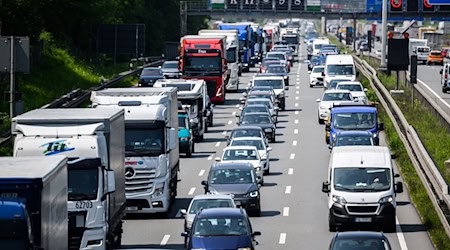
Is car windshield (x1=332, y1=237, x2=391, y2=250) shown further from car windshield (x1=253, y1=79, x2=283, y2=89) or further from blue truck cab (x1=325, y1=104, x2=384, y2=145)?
car windshield (x1=253, y1=79, x2=283, y2=89)

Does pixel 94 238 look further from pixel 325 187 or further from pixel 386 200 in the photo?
pixel 386 200

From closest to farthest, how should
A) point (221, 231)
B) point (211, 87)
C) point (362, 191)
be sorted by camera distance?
point (221, 231), point (362, 191), point (211, 87)

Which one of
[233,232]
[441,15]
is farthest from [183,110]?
[441,15]

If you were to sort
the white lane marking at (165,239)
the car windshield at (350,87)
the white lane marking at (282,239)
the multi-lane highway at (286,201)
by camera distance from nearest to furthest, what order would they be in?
1. the white lane marking at (165,239)
2. the white lane marking at (282,239)
3. the multi-lane highway at (286,201)
4. the car windshield at (350,87)

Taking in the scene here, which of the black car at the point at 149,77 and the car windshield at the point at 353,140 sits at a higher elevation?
the black car at the point at 149,77

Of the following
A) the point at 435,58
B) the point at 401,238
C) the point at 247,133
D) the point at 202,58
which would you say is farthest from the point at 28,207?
the point at 435,58

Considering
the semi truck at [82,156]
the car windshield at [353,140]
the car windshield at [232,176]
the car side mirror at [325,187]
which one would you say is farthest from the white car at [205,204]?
the car windshield at [353,140]

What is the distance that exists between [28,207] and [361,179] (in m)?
15.2

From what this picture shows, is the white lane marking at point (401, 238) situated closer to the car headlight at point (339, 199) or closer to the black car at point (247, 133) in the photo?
the car headlight at point (339, 199)

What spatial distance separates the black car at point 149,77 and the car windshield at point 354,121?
25.4 metres

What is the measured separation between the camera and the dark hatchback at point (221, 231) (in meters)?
26.3

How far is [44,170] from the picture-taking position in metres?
19.4

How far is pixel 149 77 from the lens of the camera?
242 ft

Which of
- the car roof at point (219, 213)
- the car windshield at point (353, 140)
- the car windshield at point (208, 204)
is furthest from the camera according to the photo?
the car windshield at point (353, 140)
